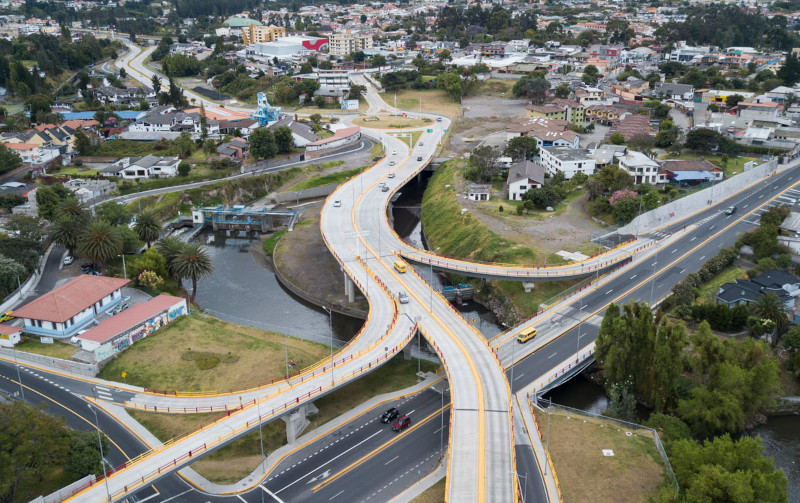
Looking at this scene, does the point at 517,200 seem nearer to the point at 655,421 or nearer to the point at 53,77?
the point at 655,421

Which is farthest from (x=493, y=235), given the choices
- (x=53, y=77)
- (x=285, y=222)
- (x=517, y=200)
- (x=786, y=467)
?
(x=53, y=77)

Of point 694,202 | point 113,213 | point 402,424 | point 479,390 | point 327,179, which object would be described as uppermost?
point 694,202

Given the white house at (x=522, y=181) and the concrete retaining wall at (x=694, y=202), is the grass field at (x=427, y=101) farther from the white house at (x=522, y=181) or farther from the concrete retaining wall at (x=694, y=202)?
the concrete retaining wall at (x=694, y=202)

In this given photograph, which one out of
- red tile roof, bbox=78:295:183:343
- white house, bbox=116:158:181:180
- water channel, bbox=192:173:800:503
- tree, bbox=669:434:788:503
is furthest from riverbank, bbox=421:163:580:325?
white house, bbox=116:158:181:180

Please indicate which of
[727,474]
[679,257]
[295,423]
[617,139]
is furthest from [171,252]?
[617,139]

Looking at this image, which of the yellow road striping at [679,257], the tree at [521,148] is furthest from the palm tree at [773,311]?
the tree at [521,148]

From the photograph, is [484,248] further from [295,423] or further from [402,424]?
[295,423]
